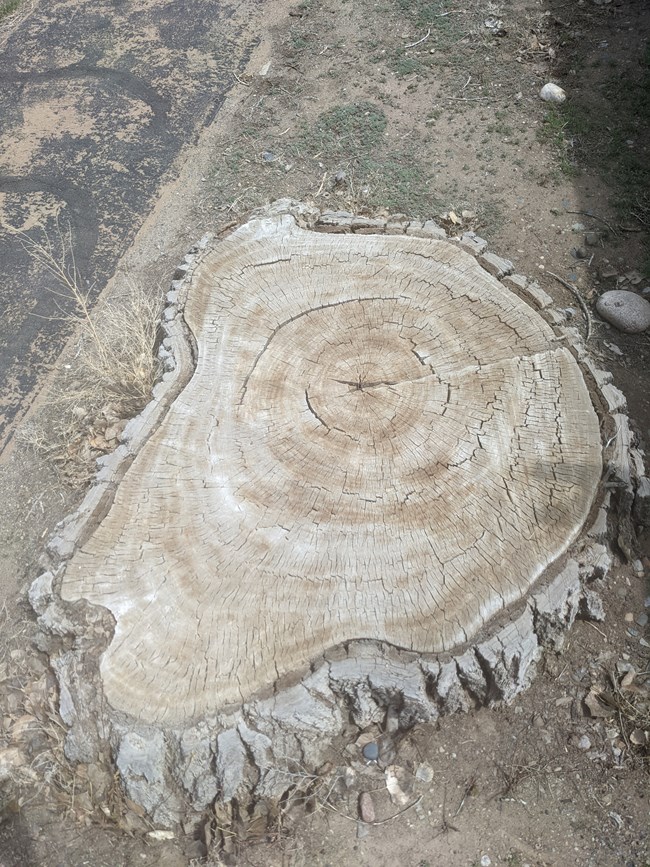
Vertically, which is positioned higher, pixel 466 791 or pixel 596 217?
pixel 596 217

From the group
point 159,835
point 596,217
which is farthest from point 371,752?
point 596,217

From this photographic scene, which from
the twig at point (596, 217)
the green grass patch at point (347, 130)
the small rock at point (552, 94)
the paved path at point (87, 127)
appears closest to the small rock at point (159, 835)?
the paved path at point (87, 127)

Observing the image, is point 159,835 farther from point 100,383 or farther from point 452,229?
point 452,229

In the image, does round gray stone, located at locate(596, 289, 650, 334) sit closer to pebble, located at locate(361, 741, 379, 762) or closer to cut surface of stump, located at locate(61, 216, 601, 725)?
cut surface of stump, located at locate(61, 216, 601, 725)

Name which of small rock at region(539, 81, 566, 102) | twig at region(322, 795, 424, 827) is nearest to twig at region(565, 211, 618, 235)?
small rock at region(539, 81, 566, 102)

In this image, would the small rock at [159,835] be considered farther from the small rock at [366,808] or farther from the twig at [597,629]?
the twig at [597,629]

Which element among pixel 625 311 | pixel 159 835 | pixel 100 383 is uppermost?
pixel 100 383
